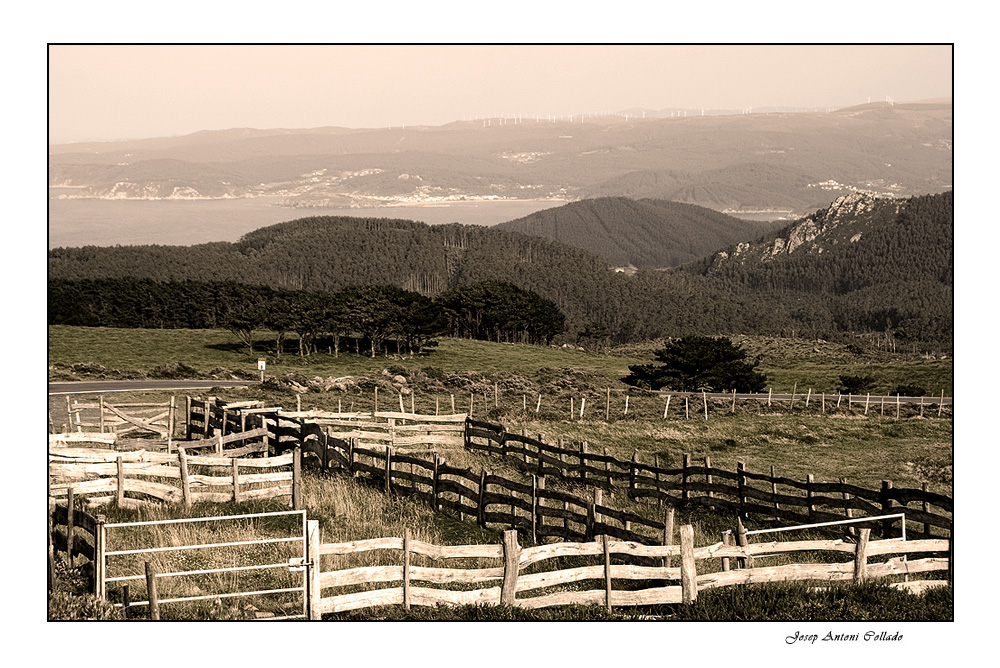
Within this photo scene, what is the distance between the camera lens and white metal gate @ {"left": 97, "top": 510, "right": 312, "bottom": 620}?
44.3ft

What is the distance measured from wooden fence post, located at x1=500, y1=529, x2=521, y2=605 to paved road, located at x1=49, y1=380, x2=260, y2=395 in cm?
5298

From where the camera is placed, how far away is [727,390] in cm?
8650

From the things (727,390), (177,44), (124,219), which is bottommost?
(727,390)

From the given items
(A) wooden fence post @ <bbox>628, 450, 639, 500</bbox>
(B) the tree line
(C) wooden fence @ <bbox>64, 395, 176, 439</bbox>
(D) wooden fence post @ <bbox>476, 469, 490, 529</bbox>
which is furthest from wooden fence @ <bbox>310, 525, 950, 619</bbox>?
(B) the tree line

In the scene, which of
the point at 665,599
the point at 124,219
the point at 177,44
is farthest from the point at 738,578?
the point at 124,219

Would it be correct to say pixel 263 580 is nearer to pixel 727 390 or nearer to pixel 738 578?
pixel 738 578

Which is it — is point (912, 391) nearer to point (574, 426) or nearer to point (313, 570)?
point (574, 426)

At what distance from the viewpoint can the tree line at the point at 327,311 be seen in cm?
10356

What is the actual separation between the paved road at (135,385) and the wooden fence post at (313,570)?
5285 cm

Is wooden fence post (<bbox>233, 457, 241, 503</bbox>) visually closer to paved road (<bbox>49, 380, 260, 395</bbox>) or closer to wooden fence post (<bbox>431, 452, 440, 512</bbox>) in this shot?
wooden fence post (<bbox>431, 452, 440, 512</bbox>)

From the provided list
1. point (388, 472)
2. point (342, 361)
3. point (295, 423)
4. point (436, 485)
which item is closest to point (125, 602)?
point (436, 485)

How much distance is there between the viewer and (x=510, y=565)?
14.1 meters

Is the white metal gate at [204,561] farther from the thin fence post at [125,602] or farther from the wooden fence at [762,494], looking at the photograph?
the wooden fence at [762,494]

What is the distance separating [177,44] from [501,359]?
9454 cm
